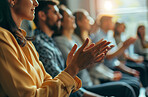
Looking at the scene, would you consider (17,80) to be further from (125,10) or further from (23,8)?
(125,10)

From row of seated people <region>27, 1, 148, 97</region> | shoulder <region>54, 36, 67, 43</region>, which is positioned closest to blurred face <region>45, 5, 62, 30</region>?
row of seated people <region>27, 1, 148, 97</region>

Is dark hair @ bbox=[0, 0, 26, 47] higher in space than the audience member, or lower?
higher

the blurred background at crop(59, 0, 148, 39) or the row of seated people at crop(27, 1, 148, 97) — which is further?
the blurred background at crop(59, 0, 148, 39)

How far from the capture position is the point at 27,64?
2.52ft

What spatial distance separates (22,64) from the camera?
0.72 meters

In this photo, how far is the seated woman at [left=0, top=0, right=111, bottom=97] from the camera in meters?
0.68

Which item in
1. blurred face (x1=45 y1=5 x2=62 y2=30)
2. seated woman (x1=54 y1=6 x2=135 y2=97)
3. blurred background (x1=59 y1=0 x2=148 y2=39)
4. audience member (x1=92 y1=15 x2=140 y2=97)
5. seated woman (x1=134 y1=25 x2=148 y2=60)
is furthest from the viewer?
blurred background (x1=59 y1=0 x2=148 y2=39)

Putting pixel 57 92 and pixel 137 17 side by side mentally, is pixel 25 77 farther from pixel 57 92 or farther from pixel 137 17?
pixel 137 17

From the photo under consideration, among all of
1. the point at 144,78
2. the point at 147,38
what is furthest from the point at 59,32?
the point at 147,38

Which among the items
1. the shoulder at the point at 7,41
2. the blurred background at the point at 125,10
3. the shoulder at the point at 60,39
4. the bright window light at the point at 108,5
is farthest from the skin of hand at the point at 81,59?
the bright window light at the point at 108,5

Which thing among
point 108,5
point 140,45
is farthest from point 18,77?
point 108,5

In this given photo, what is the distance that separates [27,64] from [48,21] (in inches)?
26.1

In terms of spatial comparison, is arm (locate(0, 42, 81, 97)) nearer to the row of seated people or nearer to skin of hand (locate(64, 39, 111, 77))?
skin of hand (locate(64, 39, 111, 77))

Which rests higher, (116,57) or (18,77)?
(18,77)
